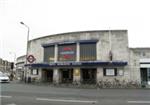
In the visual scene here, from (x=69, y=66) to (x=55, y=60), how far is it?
3.50 m

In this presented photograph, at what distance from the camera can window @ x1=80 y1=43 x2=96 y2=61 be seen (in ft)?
104

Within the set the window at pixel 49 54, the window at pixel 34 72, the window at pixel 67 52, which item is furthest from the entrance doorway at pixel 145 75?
the window at pixel 34 72

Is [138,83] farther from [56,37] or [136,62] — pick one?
[56,37]

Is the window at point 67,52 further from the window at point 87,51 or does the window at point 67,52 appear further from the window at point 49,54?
the window at point 49,54

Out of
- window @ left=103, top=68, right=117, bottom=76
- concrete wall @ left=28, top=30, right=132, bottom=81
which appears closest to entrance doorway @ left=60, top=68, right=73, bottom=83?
concrete wall @ left=28, top=30, right=132, bottom=81

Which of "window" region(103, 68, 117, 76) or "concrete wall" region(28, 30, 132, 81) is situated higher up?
"concrete wall" region(28, 30, 132, 81)

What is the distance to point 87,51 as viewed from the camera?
3203 centimetres

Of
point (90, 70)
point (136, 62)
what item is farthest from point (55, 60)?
point (136, 62)

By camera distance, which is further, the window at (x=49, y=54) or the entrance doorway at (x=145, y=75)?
the window at (x=49, y=54)

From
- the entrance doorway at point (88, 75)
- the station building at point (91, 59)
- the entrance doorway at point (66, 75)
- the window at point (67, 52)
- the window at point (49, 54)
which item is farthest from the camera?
the window at point (49, 54)

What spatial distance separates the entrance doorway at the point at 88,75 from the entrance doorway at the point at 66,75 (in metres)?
2.28

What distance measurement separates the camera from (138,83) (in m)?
29.1

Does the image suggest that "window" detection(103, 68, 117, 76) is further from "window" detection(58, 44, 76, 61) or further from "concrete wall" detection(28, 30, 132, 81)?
"window" detection(58, 44, 76, 61)

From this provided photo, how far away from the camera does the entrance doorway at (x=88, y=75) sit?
32.2 m
